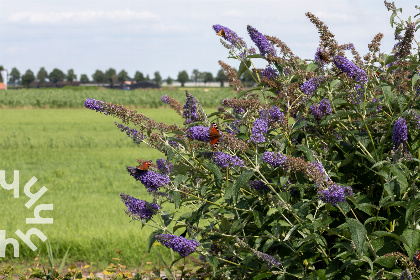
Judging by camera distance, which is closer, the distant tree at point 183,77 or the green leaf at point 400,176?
the green leaf at point 400,176

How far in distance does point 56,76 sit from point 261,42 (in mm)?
170789

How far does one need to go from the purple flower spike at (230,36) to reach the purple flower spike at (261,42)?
0.45 feet

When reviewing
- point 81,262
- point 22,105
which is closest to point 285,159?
point 81,262

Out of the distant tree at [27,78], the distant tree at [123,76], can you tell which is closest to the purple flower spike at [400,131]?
the distant tree at [123,76]

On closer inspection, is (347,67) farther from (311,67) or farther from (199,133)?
(199,133)

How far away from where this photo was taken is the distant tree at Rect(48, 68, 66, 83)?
6467 inches

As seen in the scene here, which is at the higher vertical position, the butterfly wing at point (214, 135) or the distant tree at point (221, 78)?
the distant tree at point (221, 78)

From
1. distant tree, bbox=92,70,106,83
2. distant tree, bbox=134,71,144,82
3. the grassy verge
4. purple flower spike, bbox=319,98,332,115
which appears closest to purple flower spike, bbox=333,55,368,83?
purple flower spike, bbox=319,98,332,115

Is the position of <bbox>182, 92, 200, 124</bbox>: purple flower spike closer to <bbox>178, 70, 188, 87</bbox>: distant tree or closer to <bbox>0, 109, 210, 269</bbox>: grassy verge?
<bbox>0, 109, 210, 269</bbox>: grassy verge

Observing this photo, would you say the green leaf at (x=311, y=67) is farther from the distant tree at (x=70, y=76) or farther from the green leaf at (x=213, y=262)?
the distant tree at (x=70, y=76)

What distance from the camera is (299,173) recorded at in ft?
9.12

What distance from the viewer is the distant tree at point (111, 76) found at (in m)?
156

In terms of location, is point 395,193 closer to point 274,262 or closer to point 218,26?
point 274,262

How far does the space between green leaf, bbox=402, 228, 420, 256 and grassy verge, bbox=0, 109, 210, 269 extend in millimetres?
3344
